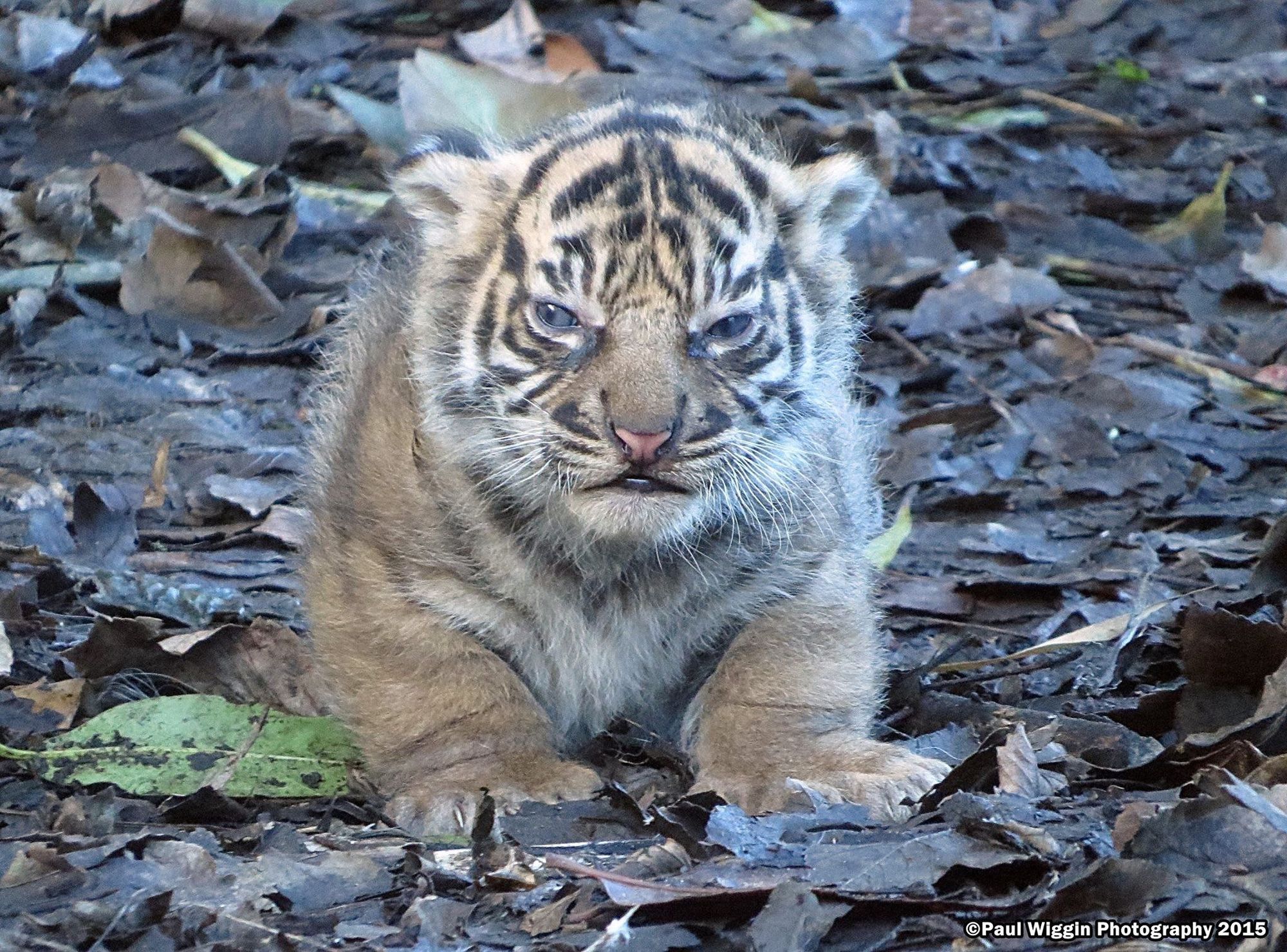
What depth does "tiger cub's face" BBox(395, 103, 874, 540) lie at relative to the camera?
14.4 ft

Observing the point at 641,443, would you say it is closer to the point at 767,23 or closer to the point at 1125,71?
the point at 767,23

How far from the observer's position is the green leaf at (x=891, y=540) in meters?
6.26

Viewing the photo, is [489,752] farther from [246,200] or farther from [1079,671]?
[246,200]

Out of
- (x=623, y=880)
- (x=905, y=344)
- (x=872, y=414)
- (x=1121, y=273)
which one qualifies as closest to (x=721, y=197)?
(x=623, y=880)

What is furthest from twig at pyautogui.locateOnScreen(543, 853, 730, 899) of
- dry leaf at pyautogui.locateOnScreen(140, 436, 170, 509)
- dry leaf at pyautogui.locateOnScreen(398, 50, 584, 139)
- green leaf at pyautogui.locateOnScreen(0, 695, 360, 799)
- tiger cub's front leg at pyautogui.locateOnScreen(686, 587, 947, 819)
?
dry leaf at pyautogui.locateOnScreen(398, 50, 584, 139)

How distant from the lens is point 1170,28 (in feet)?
35.8

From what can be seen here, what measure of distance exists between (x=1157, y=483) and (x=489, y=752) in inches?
134

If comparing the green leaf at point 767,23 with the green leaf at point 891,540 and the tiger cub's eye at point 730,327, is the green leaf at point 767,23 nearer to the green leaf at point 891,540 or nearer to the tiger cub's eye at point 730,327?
the green leaf at point 891,540

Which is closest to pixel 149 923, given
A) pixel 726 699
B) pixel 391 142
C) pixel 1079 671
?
pixel 726 699

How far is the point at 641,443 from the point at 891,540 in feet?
7.94

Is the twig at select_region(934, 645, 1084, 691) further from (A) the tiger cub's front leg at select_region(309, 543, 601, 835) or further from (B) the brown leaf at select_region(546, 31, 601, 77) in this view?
(B) the brown leaf at select_region(546, 31, 601, 77)

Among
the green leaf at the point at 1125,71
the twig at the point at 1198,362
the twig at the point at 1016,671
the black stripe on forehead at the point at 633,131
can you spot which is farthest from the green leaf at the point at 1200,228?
the black stripe on forehead at the point at 633,131

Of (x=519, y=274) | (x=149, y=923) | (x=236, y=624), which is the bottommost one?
(x=236, y=624)

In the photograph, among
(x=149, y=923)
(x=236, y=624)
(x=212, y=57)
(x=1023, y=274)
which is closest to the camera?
(x=149, y=923)
